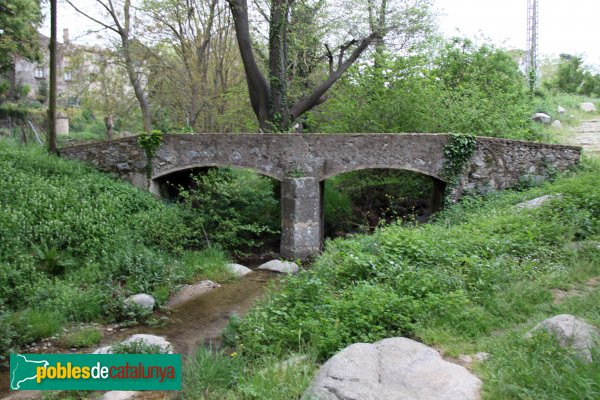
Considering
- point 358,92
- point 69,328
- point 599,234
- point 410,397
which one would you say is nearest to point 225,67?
point 358,92

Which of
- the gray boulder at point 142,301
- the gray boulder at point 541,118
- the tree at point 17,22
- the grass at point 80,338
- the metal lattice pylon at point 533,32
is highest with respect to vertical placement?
the metal lattice pylon at point 533,32

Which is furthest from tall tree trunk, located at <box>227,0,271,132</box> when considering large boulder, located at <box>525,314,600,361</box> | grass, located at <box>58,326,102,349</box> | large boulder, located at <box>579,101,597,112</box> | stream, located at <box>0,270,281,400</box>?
large boulder, located at <box>579,101,597,112</box>

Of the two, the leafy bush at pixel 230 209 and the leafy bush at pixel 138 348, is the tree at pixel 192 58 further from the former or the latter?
the leafy bush at pixel 138 348

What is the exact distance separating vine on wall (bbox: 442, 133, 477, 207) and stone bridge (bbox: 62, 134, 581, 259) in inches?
4.9

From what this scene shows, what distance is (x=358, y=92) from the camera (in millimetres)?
13617

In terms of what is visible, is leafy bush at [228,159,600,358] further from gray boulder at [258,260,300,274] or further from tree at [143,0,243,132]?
tree at [143,0,243,132]

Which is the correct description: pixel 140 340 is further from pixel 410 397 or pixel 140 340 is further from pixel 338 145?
pixel 338 145

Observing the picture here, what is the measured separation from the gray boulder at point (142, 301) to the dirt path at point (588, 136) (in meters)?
12.4

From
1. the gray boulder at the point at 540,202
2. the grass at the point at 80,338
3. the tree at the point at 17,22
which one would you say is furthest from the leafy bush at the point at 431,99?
the grass at the point at 80,338

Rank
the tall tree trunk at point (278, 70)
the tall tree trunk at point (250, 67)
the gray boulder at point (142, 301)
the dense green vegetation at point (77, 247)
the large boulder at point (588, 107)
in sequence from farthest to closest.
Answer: the large boulder at point (588, 107)
the tall tree trunk at point (278, 70)
the tall tree trunk at point (250, 67)
the gray boulder at point (142, 301)
the dense green vegetation at point (77, 247)

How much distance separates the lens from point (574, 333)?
3672 mm

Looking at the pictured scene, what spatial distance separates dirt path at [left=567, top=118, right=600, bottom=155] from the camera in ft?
47.0

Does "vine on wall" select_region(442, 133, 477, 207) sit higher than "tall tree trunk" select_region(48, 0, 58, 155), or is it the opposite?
"tall tree trunk" select_region(48, 0, 58, 155)

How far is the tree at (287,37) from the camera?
12953 mm
